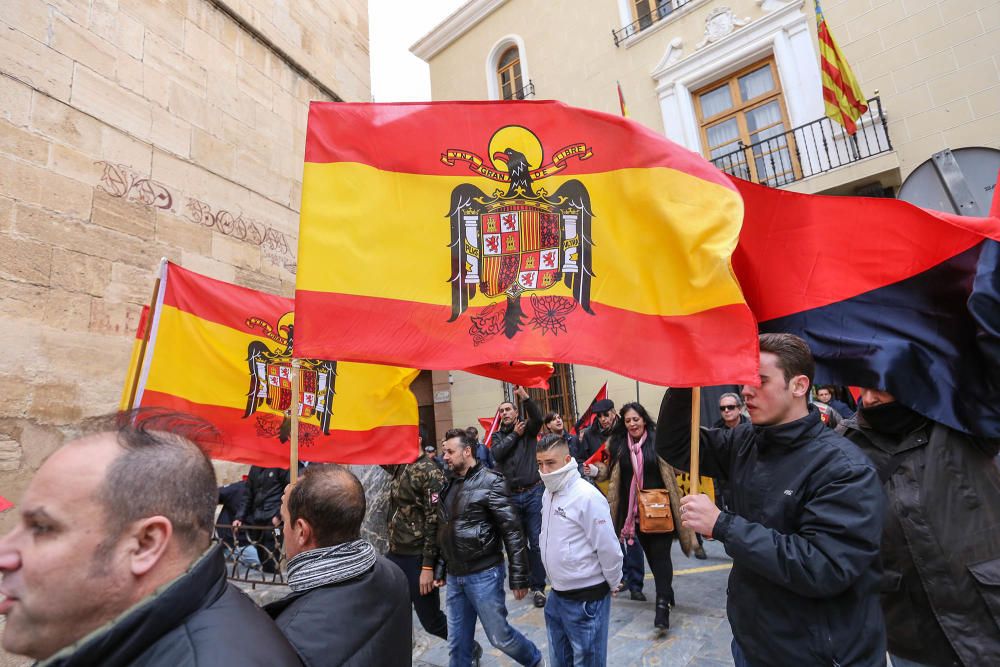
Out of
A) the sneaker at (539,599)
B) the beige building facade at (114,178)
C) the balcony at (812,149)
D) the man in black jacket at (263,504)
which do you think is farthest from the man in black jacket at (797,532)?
the balcony at (812,149)

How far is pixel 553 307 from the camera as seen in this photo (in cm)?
258

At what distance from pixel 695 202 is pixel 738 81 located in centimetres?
1079

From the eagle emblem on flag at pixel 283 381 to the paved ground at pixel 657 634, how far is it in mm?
2126

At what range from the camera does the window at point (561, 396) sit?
40.3 feet

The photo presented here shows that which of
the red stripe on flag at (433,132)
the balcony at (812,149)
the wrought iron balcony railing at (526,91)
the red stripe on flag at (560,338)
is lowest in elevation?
the red stripe on flag at (560,338)

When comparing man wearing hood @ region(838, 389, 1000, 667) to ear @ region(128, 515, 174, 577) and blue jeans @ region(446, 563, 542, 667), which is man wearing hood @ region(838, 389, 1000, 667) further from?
ear @ region(128, 515, 174, 577)

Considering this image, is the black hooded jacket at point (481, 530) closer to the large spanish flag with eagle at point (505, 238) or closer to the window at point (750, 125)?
the large spanish flag with eagle at point (505, 238)

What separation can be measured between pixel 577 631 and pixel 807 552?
1805 mm

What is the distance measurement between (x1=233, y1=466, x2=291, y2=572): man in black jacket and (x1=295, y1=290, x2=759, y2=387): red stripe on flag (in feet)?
12.9

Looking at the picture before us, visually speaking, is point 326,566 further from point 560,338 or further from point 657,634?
point 657,634

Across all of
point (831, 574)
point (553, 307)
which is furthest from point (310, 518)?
point (831, 574)

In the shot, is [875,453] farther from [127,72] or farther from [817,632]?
[127,72]

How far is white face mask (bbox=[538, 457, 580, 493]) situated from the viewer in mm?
3348

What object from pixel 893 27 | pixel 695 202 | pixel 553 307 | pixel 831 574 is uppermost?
pixel 893 27
